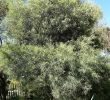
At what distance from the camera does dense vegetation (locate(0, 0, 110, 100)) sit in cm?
1642

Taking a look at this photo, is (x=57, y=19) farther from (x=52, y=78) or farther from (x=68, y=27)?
(x=52, y=78)

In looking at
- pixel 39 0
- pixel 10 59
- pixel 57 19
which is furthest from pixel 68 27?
pixel 10 59

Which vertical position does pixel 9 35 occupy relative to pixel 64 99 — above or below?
above

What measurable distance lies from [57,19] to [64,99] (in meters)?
3.79

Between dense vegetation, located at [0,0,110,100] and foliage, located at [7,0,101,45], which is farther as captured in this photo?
foliage, located at [7,0,101,45]

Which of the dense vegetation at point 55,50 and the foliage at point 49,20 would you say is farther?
the foliage at point 49,20

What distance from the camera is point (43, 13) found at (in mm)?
17547

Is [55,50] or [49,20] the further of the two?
[49,20]

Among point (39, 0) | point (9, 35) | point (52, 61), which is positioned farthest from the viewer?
point (9, 35)

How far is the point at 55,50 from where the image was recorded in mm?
16656

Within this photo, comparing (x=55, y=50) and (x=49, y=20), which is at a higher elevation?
(x=49, y=20)

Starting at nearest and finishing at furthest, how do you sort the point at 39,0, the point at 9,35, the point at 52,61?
1. the point at 52,61
2. the point at 39,0
3. the point at 9,35

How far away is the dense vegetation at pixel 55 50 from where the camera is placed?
53.9ft

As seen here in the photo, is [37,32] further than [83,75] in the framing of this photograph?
Yes
